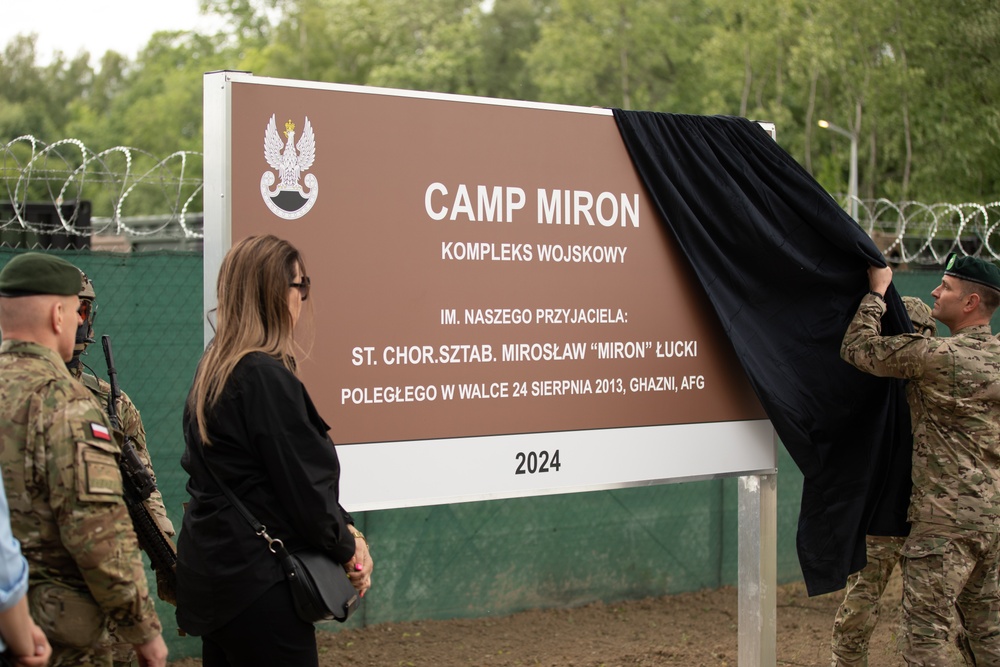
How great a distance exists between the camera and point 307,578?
266 cm

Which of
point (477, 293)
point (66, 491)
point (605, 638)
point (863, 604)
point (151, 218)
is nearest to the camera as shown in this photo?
point (66, 491)

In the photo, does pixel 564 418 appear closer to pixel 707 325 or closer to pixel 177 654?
pixel 707 325

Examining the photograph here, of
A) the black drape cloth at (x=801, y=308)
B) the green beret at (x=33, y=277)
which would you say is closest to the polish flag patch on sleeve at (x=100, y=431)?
the green beret at (x=33, y=277)

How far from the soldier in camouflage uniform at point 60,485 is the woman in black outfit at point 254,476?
19cm

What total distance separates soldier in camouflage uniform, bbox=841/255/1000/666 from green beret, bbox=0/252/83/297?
9.50 ft

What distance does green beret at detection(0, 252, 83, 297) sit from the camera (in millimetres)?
2580

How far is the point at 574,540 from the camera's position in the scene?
647 cm

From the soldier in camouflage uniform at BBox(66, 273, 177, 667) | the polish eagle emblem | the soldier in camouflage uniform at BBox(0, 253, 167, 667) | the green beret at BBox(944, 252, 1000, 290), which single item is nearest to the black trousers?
A: the soldier in camouflage uniform at BBox(0, 253, 167, 667)

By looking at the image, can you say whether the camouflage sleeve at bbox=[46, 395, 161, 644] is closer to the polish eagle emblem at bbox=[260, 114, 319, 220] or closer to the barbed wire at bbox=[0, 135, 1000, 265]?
the polish eagle emblem at bbox=[260, 114, 319, 220]

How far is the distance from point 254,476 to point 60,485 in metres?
0.46

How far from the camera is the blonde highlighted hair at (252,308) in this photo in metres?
2.72

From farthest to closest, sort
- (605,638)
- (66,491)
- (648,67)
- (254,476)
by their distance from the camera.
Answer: (648,67) < (605,638) < (254,476) < (66,491)

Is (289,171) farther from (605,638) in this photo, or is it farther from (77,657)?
(605,638)

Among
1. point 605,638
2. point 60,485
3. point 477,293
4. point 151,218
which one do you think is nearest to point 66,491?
point 60,485
